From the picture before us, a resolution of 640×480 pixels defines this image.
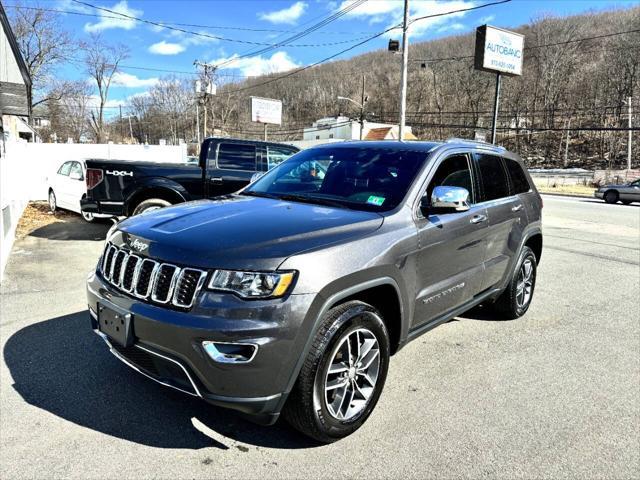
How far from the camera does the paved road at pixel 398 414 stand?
262 centimetres

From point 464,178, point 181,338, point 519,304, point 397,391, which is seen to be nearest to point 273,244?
point 181,338

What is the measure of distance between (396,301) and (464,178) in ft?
5.01

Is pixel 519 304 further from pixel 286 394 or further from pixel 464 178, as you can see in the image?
pixel 286 394

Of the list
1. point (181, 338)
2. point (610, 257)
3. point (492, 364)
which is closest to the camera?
point (181, 338)

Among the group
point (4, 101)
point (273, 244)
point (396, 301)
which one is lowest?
point (396, 301)

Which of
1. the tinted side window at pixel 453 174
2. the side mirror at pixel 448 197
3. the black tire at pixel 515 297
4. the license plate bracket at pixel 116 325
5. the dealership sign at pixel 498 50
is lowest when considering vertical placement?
the black tire at pixel 515 297

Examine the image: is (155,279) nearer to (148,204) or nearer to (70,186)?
(148,204)

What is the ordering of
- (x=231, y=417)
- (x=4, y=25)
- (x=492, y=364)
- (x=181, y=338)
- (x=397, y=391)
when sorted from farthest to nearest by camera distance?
(x=4, y=25) → (x=492, y=364) → (x=397, y=391) → (x=231, y=417) → (x=181, y=338)

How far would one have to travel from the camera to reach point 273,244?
253 centimetres

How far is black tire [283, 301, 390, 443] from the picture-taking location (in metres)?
2.55

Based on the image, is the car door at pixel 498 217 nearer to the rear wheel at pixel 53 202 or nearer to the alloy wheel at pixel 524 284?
the alloy wheel at pixel 524 284

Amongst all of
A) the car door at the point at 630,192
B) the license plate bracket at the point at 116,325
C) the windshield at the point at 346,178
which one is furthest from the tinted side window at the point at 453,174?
the car door at the point at 630,192

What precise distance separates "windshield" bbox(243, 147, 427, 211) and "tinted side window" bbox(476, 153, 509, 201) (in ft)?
3.06

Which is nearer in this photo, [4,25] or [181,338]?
[181,338]
